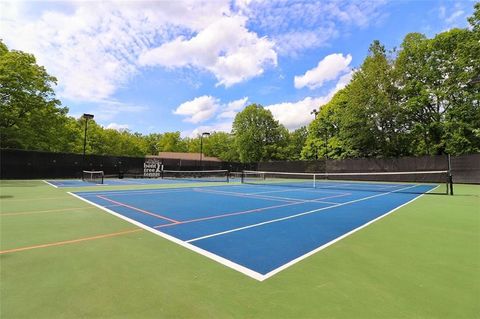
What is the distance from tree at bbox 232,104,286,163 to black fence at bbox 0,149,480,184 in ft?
75.5

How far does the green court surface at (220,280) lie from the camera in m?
2.74

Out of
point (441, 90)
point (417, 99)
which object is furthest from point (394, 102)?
point (441, 90)

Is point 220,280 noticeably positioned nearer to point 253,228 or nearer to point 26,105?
point 253,228

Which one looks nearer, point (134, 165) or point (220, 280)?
point (220, 280)

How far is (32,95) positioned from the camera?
104ft

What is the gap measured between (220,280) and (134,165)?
32845mm

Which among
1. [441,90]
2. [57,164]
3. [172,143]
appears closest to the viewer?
[57,164]

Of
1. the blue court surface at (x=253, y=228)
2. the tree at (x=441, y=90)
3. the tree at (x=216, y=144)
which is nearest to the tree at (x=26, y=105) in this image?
the blue court surface at (x=253, y=228)

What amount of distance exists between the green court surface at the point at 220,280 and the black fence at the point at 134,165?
2417 cm

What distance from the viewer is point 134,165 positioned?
33875 millimetres

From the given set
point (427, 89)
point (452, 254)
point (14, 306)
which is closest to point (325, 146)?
point (427, 89)

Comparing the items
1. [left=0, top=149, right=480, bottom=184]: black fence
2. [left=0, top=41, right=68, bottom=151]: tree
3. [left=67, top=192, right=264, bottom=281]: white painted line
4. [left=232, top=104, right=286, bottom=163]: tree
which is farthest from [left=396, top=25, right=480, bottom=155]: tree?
[left=0, top=41, right=68, bottom=151]: tree

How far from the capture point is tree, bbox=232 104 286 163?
61.2 metres

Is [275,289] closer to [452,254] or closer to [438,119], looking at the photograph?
[452,254]
